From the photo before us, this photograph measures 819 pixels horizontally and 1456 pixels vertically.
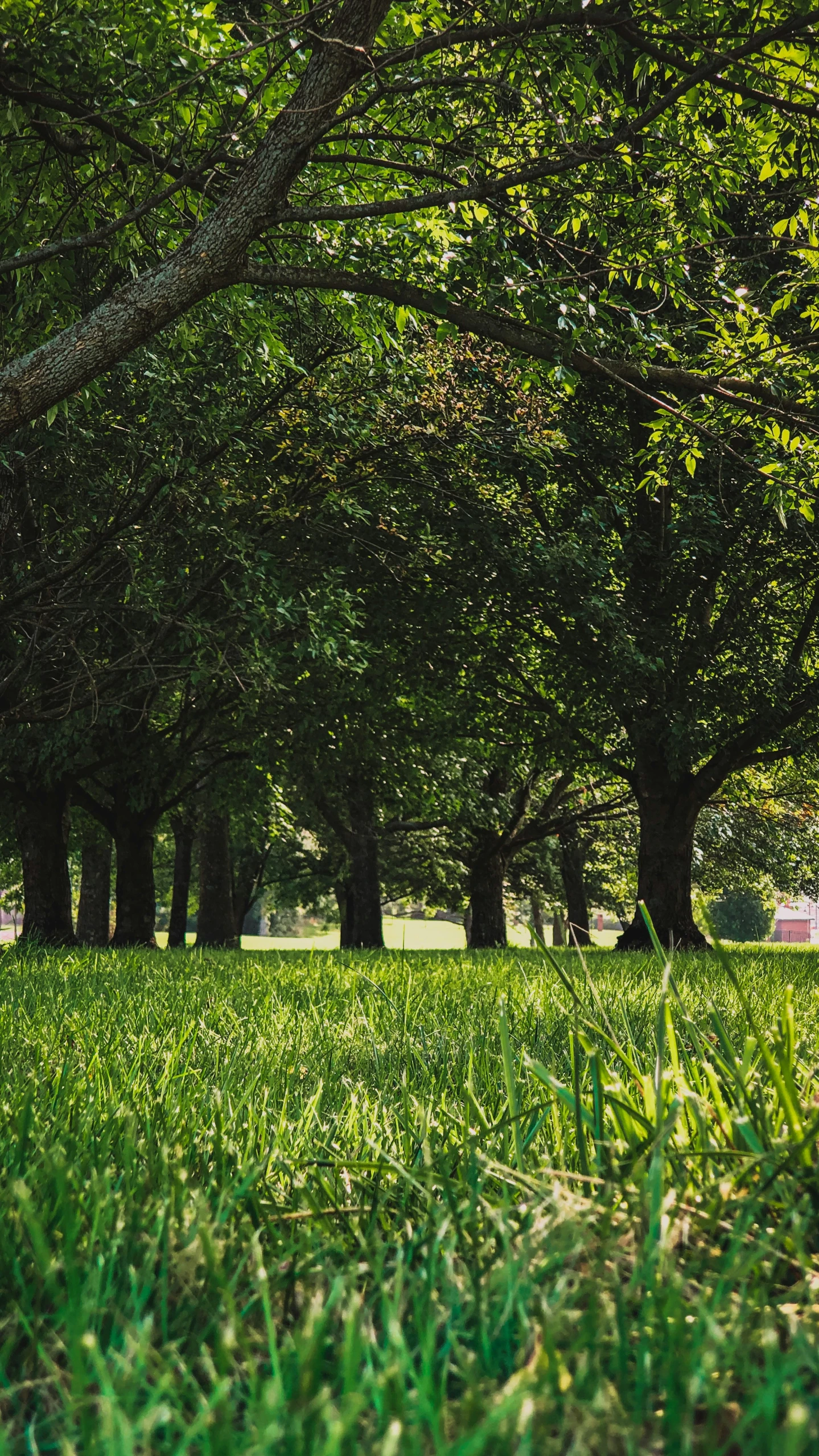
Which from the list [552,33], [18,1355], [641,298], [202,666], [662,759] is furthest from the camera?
[662,759]

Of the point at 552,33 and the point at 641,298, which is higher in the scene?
the point at 641,298

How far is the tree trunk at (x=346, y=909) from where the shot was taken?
26.8 meters

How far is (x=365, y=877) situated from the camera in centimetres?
2178

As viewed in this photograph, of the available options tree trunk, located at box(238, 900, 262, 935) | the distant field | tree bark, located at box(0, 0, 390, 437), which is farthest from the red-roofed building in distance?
tree bark, located at box(0, 0, 390, 437)

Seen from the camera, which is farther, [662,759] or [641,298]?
[662,759]

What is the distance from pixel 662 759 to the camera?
1526cm

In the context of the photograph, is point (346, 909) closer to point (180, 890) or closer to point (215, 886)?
point (180, 890)

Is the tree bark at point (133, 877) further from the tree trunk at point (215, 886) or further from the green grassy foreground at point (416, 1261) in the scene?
the green grassy foreground at point (416, 1261)

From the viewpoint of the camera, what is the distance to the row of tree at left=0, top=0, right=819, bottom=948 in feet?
16.3

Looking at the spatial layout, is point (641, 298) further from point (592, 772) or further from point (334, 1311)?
point (334, 1311)

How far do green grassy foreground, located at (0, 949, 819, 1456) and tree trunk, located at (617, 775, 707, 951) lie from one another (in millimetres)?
13069

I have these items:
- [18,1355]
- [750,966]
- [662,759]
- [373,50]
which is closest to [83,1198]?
[18,1355]

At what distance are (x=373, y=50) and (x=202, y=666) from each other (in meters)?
4.92

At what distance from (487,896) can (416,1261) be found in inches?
980
